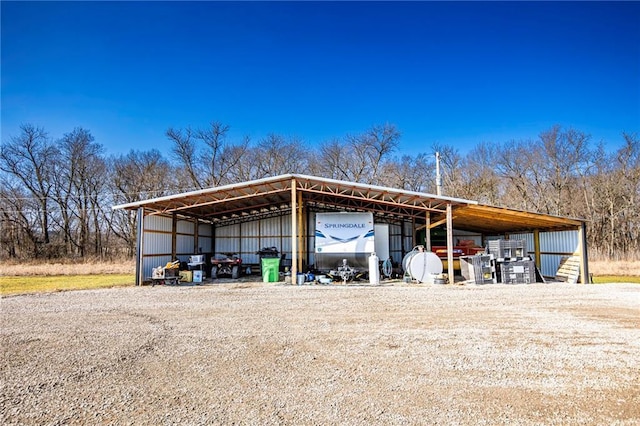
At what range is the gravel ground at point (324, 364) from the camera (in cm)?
328

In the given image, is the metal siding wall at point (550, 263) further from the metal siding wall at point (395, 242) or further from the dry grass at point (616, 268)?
the metal siding wall at point (395, 242)

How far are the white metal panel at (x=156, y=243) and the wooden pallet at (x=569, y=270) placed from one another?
16.5 metres

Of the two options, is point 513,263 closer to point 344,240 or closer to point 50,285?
point 344,240

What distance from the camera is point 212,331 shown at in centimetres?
636

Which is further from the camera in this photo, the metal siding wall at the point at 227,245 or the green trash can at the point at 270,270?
the metal siding wall at the point at 227,245

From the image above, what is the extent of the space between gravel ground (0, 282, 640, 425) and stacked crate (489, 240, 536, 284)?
15.4ft

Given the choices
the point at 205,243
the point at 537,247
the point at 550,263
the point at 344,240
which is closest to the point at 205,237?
the point at 205,243

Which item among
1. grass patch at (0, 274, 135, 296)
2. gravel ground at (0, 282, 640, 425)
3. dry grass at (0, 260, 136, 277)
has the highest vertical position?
dry grass at (0, 260, 136, 277)

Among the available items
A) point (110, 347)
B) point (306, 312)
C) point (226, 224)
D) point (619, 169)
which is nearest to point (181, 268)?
point (226, 224)

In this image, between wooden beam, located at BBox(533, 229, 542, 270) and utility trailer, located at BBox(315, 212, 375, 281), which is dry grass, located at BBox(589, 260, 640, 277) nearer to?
wooden beam, located at BBox(533, 229, 542, 270)

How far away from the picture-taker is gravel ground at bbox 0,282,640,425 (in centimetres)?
328

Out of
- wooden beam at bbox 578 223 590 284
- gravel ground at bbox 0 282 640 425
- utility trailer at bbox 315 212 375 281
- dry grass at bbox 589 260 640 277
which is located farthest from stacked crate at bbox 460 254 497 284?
dry grass at bbox 589 260 640 277

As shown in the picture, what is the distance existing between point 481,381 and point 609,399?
1.12m

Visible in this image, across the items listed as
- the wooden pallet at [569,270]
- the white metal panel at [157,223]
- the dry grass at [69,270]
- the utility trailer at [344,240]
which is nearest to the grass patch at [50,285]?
the white metal panel at [157,223]
